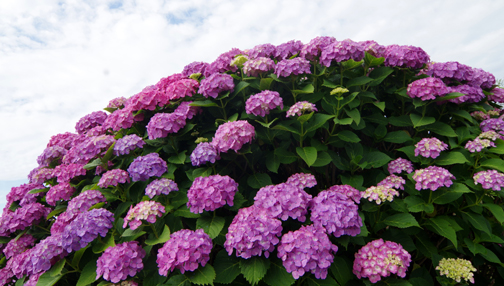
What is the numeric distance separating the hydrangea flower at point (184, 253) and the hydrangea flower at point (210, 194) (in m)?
0.29

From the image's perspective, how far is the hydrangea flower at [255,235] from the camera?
2.39 m

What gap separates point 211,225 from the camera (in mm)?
2846

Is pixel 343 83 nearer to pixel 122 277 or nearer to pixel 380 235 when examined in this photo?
pixel 380 235

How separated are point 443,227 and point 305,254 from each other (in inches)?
63.9

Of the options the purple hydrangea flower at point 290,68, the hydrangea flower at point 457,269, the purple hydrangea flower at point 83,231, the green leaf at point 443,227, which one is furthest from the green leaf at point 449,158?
the purple hydrangea flower at point 83,231

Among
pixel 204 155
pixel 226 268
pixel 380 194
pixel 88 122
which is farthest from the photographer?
pixel 88 122

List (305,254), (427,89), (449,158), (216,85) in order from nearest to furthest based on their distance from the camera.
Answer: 1. (305,254)
2. (449,158)
3. (216,85)
4. (427,89)

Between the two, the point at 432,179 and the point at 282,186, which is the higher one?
the point at 282,186

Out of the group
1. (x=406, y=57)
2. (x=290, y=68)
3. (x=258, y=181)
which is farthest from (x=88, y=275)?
(x=406, y=57)

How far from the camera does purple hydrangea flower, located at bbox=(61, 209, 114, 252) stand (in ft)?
9.42

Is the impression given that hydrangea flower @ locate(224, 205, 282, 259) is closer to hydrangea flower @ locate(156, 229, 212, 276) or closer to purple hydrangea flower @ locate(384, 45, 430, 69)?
hydrangea flower @ locate(156, 229, 212, 276)

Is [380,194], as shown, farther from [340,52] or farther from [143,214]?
[143,214]

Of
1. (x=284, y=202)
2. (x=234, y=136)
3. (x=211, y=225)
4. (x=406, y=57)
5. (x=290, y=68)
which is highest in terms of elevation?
(x=290, y=68)

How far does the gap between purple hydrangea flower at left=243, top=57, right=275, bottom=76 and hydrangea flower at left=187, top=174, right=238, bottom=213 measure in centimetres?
158
